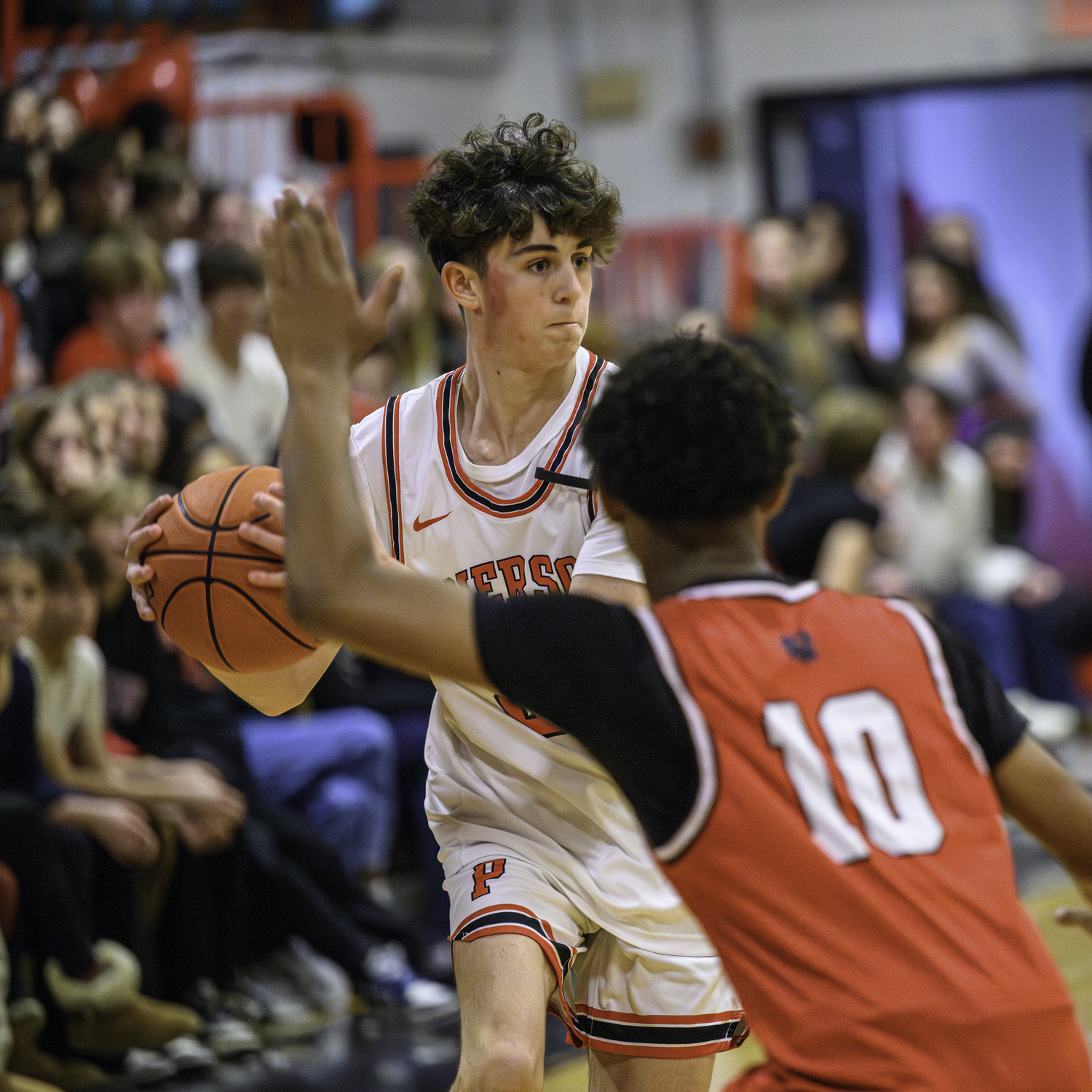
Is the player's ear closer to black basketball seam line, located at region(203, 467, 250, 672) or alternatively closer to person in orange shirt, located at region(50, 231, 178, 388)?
black basketball seam line, located at region(203, 467, 250, 672)

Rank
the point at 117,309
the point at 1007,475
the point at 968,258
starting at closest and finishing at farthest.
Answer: the point at 117,309
the point at 1007,475
the point at 968,258

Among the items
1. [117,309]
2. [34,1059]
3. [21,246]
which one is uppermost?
[21,246]

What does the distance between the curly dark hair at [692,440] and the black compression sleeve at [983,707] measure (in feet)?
1.03

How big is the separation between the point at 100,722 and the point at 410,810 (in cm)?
164

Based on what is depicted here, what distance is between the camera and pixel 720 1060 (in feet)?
16.3

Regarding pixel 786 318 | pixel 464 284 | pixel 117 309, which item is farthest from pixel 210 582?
pixel 786 318

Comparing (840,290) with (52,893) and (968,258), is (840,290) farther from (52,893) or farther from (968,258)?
(52,893)

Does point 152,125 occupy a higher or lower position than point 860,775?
higher

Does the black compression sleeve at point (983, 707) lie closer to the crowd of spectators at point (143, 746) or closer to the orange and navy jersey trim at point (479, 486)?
the orange and navy jersey trim at point (479, 486)

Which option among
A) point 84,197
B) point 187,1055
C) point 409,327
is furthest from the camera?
point 409,327

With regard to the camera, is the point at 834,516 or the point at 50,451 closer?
the point at 50,451

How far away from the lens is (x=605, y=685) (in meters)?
1.92

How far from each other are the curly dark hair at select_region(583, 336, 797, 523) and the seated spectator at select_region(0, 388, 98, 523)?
12.5 feet

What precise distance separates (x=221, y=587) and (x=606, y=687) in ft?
3.75
